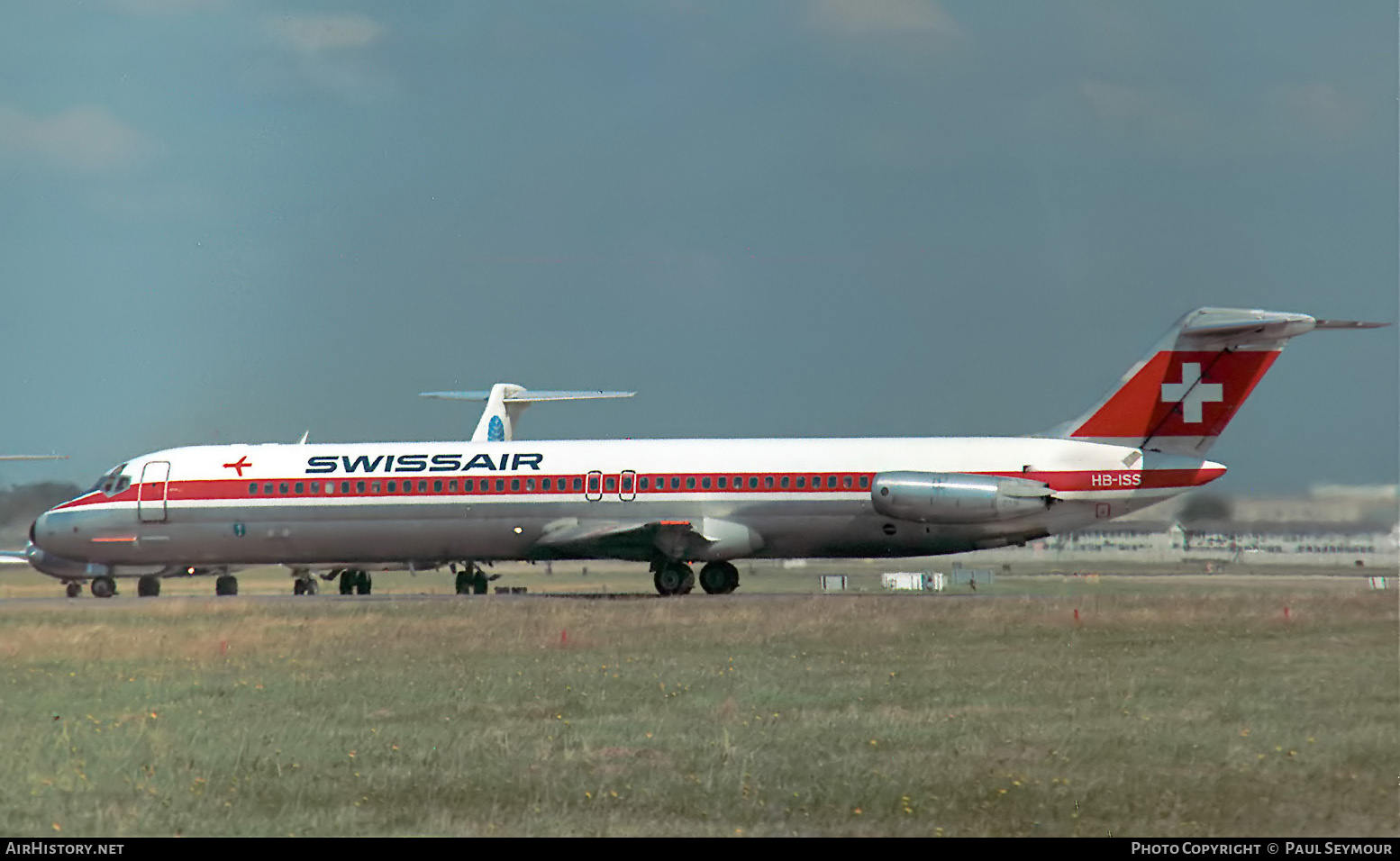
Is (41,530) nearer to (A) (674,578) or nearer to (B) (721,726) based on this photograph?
(A) (674,578)

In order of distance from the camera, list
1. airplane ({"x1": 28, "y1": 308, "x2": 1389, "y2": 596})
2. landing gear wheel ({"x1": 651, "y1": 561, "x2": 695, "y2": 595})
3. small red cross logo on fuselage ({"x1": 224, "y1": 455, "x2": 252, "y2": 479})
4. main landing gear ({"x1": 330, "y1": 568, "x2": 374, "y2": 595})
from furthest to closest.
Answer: main landing gear ({"x1": 330, "y1": 568, "x2": 374, "y2": 595}) → small red cross logo on fuselage ({"x1": 224, "y1": 455, "x2": 252, "y2": 479}) → landing gear wheel ({"x1": 651, "y1": 561, "x2": 695, "y2": 595}) → airplane ({"x1": 28, "y1": 308, "x2": 1389, "y2": 596})

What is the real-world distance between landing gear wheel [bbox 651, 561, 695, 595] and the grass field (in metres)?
9.24

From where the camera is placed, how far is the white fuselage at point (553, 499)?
3469 centimetres

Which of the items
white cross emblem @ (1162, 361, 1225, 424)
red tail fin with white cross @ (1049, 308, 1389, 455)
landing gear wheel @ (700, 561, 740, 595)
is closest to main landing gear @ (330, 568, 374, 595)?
landing gear wheel @ (700, 561, 740, 595)

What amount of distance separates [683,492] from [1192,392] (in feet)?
38.0

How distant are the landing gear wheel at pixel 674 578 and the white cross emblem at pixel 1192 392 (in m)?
11.7

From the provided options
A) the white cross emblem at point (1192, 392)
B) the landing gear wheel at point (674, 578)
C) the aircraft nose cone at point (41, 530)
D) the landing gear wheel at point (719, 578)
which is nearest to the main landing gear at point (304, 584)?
the aircraft nose cone at point (41, 530)

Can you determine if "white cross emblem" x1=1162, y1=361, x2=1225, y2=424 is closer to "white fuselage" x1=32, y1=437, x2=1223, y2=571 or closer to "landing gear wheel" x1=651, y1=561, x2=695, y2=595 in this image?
"white fuselage" x1=32, y1=437, x2=1223, y2=571

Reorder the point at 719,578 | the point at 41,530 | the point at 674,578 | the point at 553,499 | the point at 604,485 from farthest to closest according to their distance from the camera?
the point at 41,530 → the point at 719,578 → the point at 674,578 → the point at 553,499 → the point at 604,485

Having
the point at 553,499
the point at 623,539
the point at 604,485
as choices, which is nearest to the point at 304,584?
the point at 553,499

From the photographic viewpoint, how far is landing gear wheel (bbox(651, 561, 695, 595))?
37.0 meters

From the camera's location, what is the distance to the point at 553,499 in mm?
36812

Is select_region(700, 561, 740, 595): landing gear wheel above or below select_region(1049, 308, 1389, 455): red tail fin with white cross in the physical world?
below
